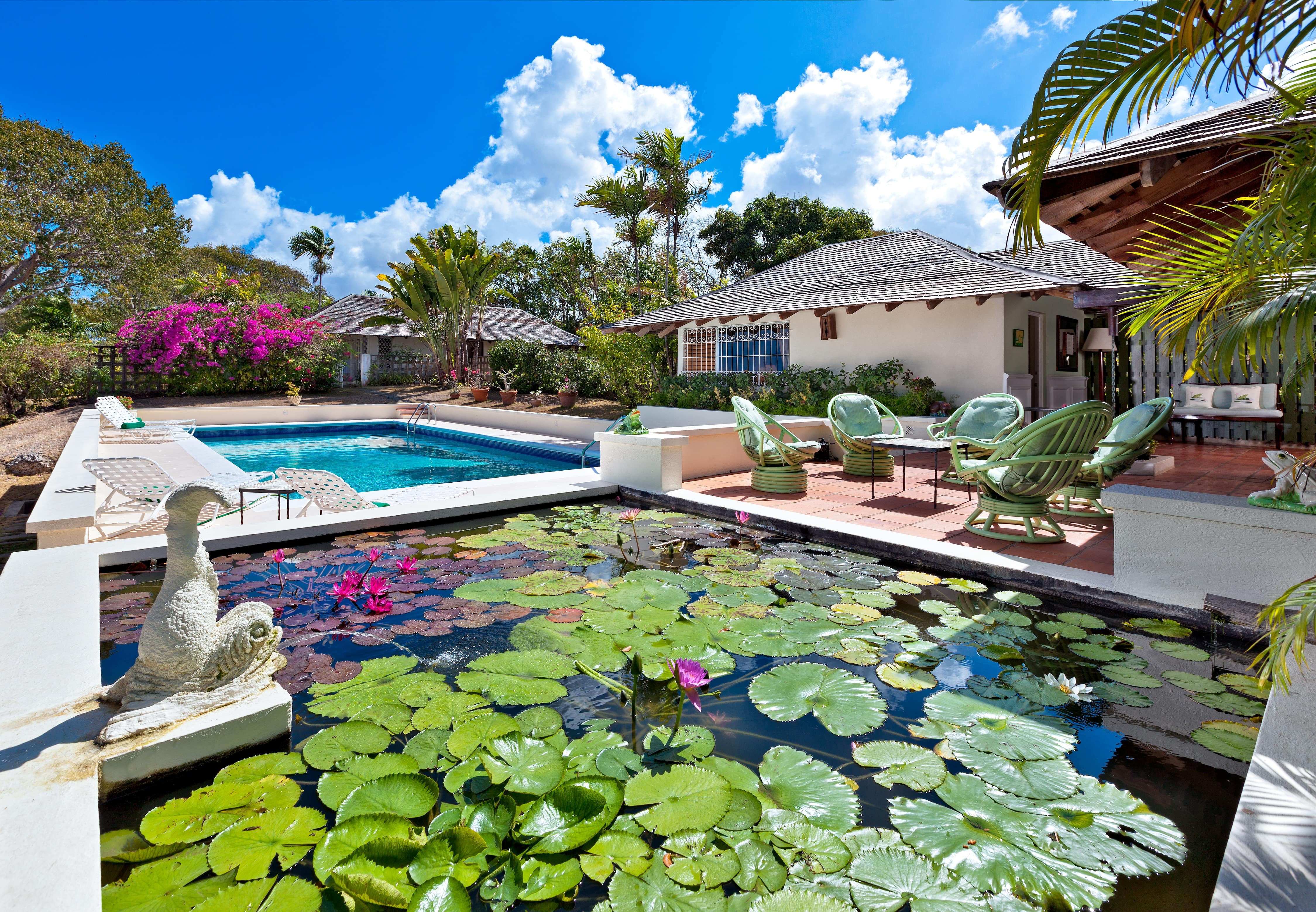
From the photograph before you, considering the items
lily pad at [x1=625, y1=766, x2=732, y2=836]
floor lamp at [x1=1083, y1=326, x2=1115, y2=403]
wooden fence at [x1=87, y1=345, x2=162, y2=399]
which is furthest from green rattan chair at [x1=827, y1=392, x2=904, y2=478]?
wooden fence at [x1=87, y1=345, x2=162, y2=399]

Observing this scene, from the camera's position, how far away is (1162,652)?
103 inches

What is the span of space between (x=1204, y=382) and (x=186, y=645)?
12.3m

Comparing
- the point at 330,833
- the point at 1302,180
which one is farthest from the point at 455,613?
the point at 1302,180

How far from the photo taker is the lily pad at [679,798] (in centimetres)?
156

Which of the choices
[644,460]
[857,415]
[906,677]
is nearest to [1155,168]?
[906,677]

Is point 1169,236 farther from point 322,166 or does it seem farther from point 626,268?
point 322,166

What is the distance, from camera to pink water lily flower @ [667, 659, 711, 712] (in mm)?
1836

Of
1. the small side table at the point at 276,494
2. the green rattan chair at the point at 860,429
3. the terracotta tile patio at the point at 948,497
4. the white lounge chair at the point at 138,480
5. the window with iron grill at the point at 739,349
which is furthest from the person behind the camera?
the window with iron grill at the point at 739,349

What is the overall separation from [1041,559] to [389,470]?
33.4 feet

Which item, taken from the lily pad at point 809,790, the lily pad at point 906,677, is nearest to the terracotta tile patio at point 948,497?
the lily pad at point 906,677

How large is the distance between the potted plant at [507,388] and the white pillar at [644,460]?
11.8 m

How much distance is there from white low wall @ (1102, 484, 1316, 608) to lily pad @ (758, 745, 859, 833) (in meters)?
2.30

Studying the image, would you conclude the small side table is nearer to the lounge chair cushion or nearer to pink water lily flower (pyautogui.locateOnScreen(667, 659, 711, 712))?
pink water lily flower (pyautogui.locateOnScreen(667, 659, 711, 712))

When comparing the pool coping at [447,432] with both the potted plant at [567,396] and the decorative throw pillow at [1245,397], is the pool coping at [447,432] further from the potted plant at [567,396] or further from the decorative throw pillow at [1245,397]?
the decorative throw pillow at [1245,397]
